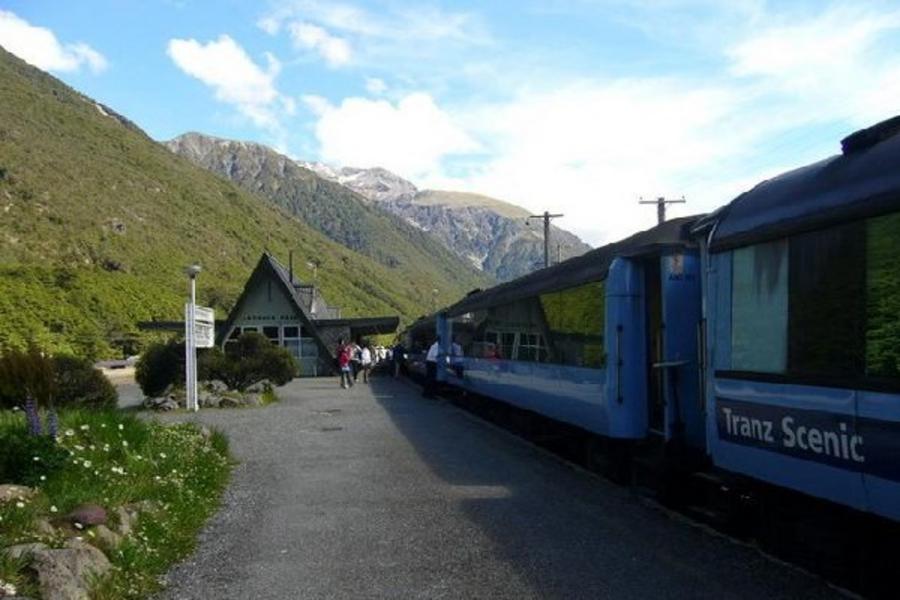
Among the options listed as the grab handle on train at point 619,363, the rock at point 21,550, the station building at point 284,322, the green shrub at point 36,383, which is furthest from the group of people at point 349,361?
the rock at point 21,550

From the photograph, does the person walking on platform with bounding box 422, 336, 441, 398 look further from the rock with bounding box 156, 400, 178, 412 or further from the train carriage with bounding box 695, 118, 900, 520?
the train carriage with bounding box 695, 118, 900, 520

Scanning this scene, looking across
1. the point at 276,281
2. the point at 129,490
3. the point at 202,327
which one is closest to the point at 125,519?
the point at 129,490

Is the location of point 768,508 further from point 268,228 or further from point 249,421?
point 268,228

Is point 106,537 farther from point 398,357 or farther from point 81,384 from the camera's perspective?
point 398,357

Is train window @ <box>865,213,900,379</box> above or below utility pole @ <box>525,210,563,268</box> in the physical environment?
below

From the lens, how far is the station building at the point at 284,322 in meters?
49.6

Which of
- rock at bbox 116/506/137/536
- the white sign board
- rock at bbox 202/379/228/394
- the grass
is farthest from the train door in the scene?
rock at bbox 202/379/228/394

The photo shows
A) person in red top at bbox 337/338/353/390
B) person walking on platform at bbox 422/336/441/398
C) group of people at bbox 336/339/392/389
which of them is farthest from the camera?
group of people at bbox 336/339/392/389

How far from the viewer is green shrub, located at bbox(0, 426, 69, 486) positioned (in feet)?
28.9

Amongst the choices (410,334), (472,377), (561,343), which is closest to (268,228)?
(410,334)

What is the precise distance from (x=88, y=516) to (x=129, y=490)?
5.23 ft

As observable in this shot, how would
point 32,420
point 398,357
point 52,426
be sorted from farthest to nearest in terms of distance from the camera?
1. point 398,357
2. point 52,426
3. point 32,420

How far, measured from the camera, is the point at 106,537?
23.6ft

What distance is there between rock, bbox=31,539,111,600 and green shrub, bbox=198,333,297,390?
21828mm
